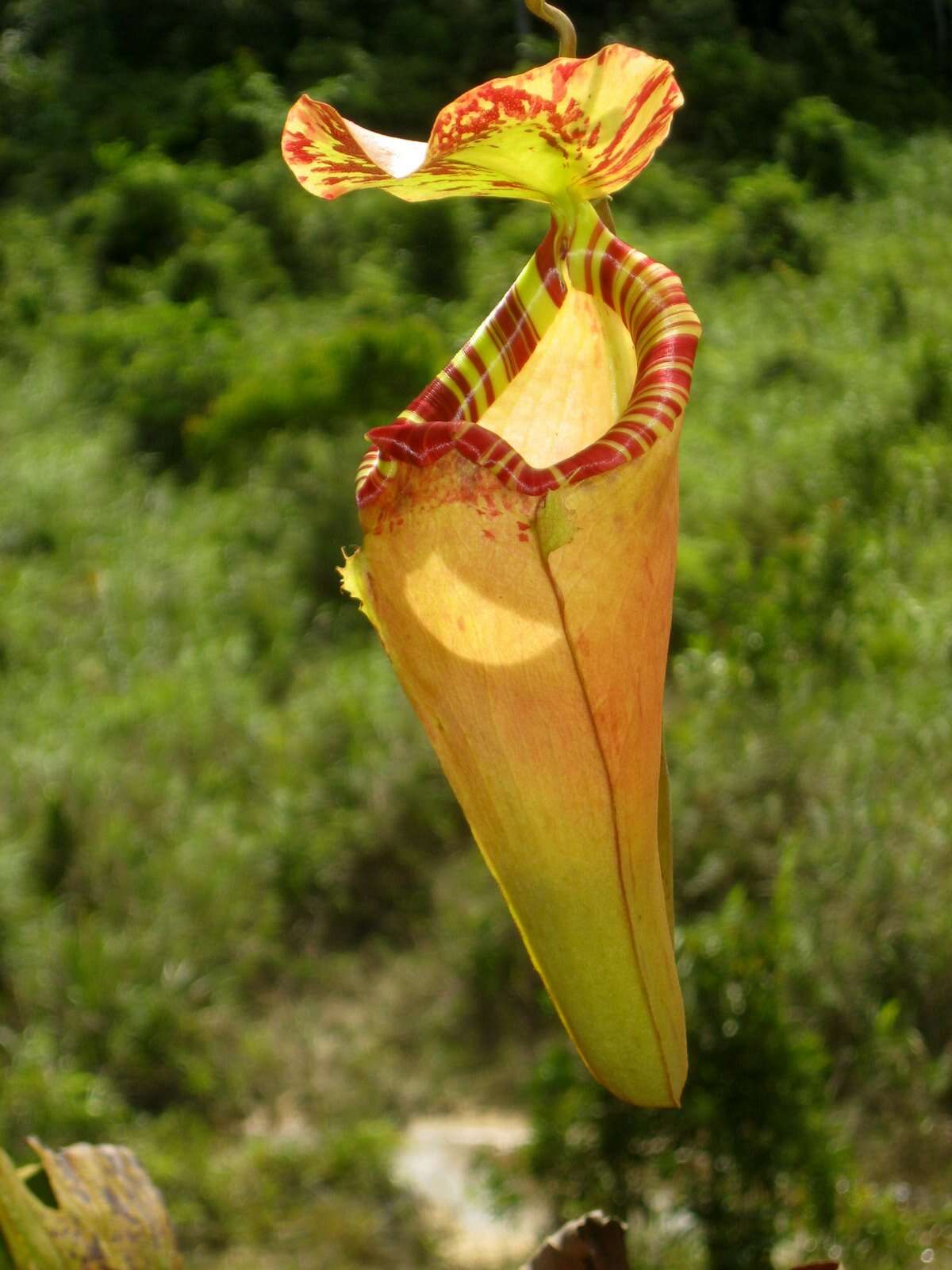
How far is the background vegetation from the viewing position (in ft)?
8.11

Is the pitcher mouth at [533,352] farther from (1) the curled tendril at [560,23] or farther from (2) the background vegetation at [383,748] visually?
(2) the background vegetation at [383,748]

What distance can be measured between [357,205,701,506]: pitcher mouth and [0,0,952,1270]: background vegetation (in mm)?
1670

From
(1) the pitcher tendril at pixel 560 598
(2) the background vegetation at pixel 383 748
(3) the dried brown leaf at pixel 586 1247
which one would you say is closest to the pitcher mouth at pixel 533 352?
(1) the pitcher tendril at pixel 560 598

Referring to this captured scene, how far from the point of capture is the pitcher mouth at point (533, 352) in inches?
21.3

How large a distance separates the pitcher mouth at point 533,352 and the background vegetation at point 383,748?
1.67m

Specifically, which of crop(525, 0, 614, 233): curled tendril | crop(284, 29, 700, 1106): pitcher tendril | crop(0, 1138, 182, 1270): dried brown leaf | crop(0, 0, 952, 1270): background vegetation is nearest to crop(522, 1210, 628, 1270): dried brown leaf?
crop(284, 29, 700, 1106): pitcher tendril

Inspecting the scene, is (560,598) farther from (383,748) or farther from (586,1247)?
(383,748)

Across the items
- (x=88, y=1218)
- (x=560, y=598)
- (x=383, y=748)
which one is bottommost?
(x=383, y=748)

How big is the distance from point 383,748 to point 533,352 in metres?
3.23

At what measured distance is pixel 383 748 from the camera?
12.6 ft

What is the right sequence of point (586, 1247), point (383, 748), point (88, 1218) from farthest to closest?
point (383, 748) < point (88, 1218) < point (586, 1247)

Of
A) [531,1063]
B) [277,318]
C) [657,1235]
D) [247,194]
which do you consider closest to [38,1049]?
[531,1063]

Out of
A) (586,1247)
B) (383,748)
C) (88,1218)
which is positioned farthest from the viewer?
(383,748)

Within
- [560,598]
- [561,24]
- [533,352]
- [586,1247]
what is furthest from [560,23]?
[586,1247]
